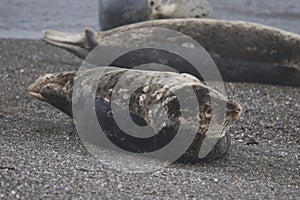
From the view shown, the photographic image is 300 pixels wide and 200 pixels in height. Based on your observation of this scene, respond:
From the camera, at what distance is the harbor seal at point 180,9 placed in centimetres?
642

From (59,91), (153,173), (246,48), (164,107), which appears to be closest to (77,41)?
(246,48)

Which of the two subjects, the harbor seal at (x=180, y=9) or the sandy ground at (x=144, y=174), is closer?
the sandy ground at (x=144, y=174)

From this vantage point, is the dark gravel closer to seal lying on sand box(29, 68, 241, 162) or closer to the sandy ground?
the sandy ground

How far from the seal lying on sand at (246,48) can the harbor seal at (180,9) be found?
66cm

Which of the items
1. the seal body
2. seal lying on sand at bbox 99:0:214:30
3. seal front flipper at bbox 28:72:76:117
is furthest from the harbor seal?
seal front flipper at bbox 28:72:76:117

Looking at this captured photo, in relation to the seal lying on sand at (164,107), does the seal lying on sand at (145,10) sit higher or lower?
lower

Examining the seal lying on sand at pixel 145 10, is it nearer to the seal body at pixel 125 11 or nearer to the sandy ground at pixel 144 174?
the seal body at pixel 125 11

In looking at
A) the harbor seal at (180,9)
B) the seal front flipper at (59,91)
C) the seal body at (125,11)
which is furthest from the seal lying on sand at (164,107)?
the seal body at (125,11)

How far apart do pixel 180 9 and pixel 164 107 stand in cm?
315

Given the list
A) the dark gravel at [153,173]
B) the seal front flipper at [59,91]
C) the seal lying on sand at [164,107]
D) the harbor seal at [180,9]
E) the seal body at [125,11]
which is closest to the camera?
the dark gravel at [153,173]

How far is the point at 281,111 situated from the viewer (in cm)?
488

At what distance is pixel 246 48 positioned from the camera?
5.64 m

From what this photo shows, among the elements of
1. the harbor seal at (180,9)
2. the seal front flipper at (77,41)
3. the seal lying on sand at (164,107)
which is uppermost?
the seal lying on sand at (164,107)

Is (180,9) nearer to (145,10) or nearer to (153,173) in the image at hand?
(145,10)
